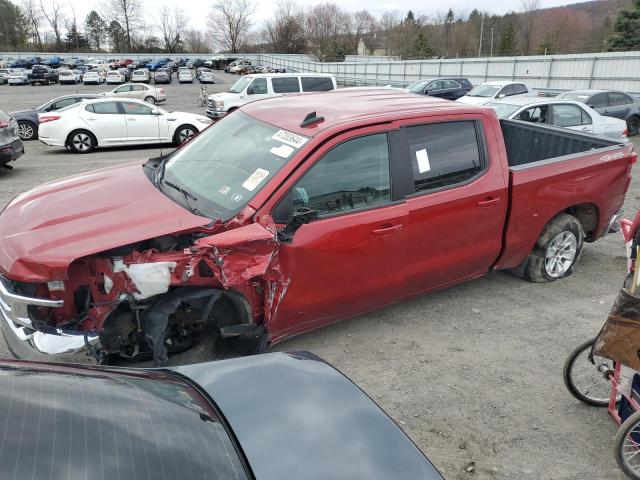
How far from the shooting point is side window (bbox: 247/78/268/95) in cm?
1875

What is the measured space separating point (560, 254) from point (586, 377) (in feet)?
6.22

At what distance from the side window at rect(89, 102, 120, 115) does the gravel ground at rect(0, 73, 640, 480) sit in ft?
37.1

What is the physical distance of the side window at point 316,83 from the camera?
18266 millimetres

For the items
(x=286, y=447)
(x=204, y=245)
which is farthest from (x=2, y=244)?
(x=286, y=447)

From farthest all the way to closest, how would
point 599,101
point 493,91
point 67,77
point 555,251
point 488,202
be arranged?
1. point 67,77
2. point 493,91
3. point 599,101
4. point 555,251
5. point 488,202

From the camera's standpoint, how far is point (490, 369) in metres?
3.88

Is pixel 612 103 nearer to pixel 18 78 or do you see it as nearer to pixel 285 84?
pixel 285 84

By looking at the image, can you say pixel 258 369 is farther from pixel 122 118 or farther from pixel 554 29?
pixel 554 29

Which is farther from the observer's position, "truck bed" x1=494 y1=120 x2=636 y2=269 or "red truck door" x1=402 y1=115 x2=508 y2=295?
"truck bed" x1=494 y1=120 x2=636 y2=269

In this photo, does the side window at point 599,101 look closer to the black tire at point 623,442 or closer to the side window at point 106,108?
the side window at point 106,108

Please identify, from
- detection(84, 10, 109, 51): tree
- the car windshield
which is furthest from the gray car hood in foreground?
detection(84, 10, 109, 51): tree

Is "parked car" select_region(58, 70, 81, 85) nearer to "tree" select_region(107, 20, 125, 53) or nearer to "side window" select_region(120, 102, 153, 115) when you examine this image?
"side window" select_region(120, 102, 153, 115)

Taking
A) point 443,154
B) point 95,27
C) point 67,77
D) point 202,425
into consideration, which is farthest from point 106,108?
point 95,27

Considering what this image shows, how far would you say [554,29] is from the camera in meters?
67.1
